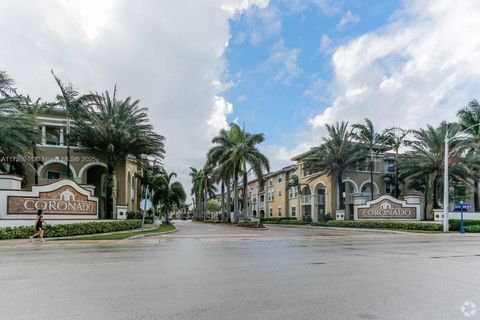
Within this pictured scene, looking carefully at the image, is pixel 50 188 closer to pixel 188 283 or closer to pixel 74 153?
pixel 74 153

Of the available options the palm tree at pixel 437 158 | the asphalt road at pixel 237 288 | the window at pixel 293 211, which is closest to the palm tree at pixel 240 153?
the palm tree at pixel 437 158

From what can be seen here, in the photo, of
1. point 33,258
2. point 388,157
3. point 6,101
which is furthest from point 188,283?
point 388,157

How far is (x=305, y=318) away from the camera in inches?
227

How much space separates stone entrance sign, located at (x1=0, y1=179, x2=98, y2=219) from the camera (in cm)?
2403

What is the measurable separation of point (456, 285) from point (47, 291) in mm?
8153

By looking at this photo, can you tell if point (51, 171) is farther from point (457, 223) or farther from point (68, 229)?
point (457, 223)

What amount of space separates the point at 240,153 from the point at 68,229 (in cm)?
2213

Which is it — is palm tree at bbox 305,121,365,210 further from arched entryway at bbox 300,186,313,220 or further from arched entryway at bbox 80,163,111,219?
arched entryway at bbox 80,163,111,219

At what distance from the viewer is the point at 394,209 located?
130 ft

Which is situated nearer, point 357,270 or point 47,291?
point 47,291

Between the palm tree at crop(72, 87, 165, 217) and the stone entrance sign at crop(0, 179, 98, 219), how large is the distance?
212 inches

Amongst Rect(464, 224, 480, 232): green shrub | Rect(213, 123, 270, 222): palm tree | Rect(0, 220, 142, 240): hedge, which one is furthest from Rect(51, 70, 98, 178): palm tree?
Rect(464, 224, 480, 232): green shrub

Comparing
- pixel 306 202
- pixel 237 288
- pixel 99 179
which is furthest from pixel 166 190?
pixel 237 288

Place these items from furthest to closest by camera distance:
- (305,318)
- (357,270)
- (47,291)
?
(357,270), (47,291), (305,318)
